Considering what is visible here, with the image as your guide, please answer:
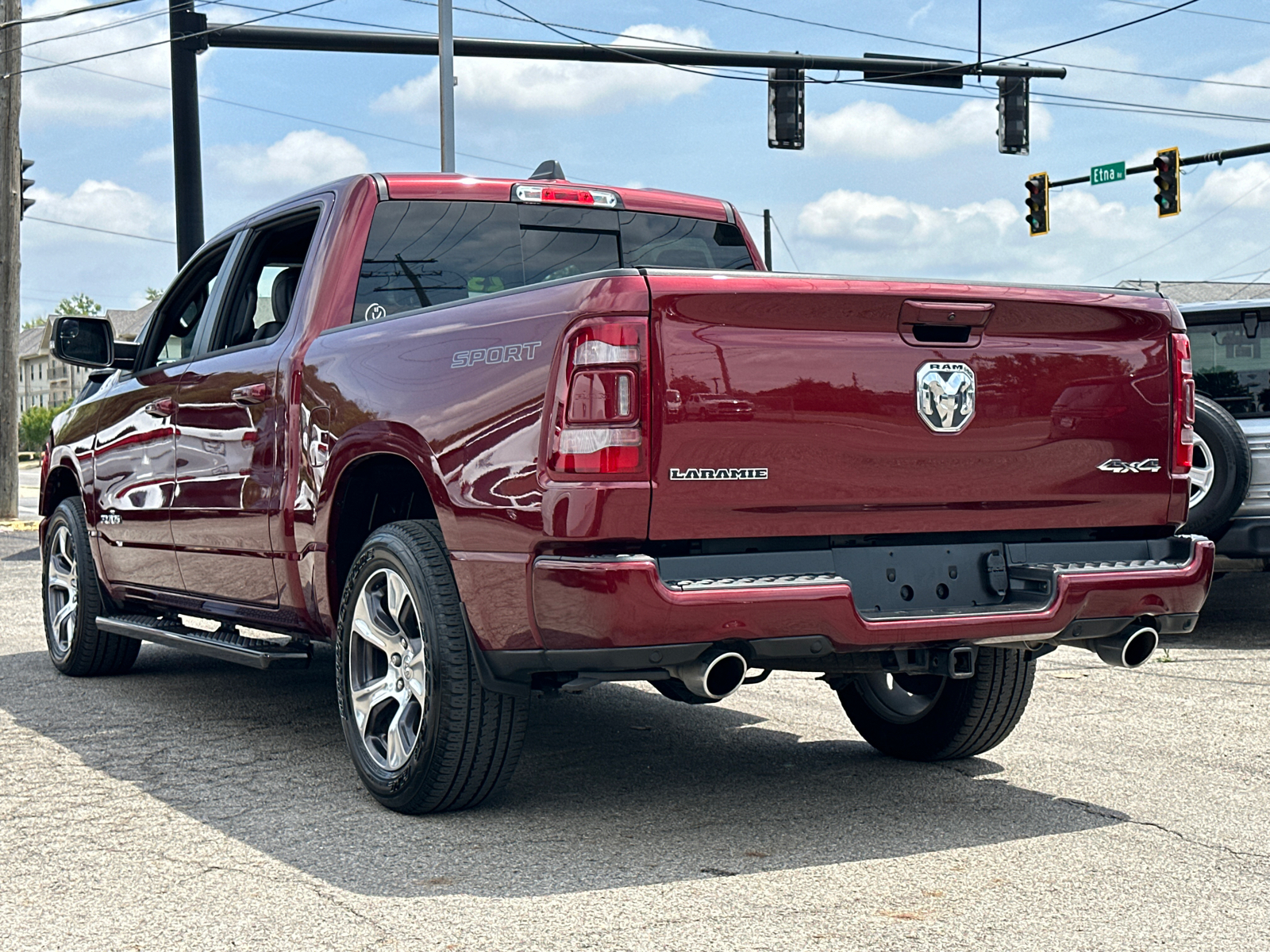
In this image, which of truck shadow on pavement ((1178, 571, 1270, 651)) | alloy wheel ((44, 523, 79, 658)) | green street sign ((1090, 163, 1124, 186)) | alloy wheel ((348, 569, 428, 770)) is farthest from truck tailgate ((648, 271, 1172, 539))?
green street sign ((1090, 163, 1124, 186))

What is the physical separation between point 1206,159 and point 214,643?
74.8 ft

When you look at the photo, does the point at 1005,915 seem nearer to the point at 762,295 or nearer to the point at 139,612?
the point at 762,295

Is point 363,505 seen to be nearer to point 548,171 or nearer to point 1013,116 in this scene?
point 548,171

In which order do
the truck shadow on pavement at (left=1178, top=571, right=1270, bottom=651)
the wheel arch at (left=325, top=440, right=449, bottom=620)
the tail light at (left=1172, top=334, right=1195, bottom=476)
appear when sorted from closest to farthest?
1. the tail light at (left=1172, top=334, right=1195, bottom=476)
2. the wheel arch at (left=325, top=440, right=449, bottom=620)
3. the truck shadow on pavement at (left=1178, top=571, right=1270, bottom=651)

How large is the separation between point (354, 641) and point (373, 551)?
1.18 feet

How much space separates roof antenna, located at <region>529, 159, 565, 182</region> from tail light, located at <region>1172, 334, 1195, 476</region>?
8.61 ft

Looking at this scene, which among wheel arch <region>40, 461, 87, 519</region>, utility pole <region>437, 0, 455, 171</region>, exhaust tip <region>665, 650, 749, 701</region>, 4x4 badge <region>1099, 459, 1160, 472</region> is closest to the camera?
exhaust tip <region>665, 650, 749, 701</region>

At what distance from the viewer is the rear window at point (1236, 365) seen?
943cm

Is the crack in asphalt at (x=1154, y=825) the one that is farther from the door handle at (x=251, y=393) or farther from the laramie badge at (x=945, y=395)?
the door handle at (x=251, y=393)

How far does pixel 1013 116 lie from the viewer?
21062mm

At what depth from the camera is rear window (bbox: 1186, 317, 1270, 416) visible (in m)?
9.43

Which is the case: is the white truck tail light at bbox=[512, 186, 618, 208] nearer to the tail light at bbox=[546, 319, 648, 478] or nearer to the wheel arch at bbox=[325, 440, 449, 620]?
the wheel arch at bbox=[325, 440, 449, 620]

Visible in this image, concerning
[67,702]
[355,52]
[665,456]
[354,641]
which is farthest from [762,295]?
[355,52]

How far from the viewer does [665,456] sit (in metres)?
→ 4.02
